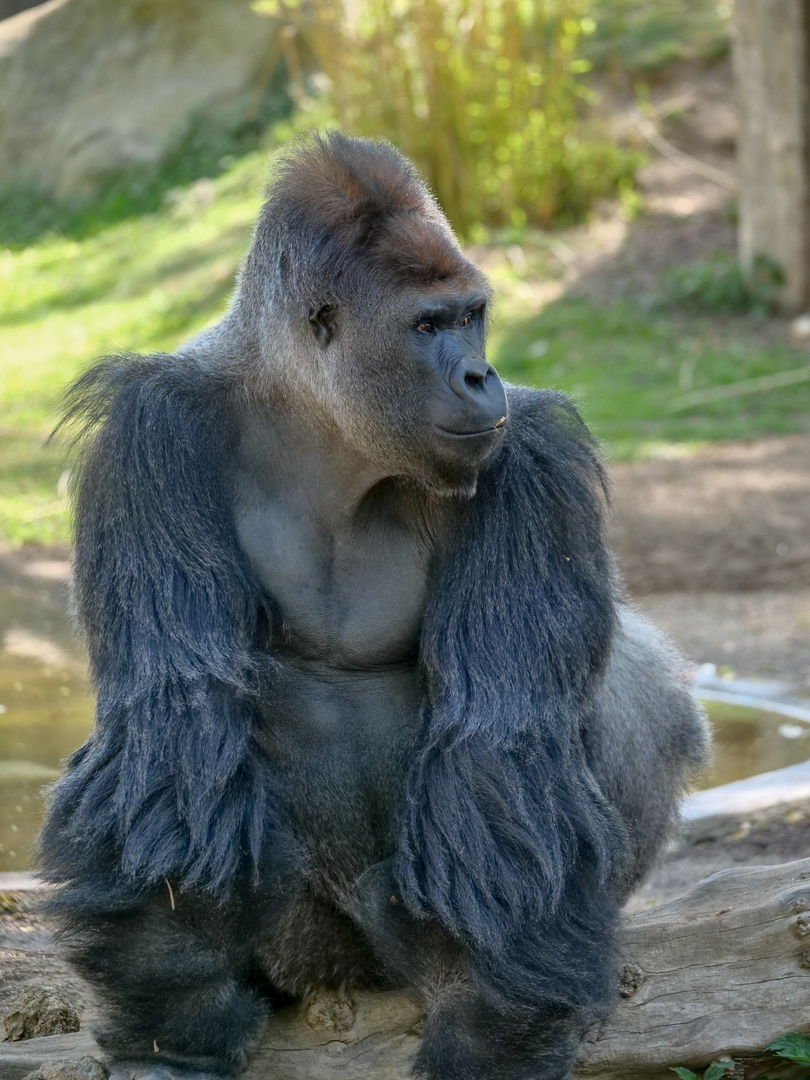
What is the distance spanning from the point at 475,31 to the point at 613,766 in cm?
901

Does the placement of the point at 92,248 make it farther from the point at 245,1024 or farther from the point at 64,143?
the point at 245,1024

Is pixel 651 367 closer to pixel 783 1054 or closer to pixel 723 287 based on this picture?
pixel 723 287

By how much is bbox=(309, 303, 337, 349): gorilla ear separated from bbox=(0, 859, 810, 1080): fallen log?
4.61 feet

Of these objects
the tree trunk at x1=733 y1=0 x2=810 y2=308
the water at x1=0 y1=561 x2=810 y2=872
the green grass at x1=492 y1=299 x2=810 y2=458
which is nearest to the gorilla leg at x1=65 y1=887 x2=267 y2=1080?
the water at x1=0 y1=561 x2=810 y2=872

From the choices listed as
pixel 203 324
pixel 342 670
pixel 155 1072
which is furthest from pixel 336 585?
pixel 203 324

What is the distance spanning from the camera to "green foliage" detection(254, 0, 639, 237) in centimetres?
1099

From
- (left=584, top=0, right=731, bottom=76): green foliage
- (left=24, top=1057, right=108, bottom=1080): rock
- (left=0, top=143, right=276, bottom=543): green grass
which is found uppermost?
(left=584, top=0, right=731, bottom=76): green foliage

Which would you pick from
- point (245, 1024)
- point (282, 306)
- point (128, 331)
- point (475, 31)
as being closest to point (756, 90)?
point (475, 31)

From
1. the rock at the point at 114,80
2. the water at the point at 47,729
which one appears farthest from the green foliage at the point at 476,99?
the water at the point at 47,729

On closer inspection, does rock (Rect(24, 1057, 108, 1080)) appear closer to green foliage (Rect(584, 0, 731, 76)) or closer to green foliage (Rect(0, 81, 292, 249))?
green foliage (Rect(584, 0, 731, 76))

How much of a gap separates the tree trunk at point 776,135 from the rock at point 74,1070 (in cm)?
871

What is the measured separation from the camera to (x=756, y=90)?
393 inches

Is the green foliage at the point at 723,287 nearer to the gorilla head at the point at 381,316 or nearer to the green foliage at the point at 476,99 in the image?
the green foliage at the point at 476,99

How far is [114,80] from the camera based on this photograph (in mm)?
15367
